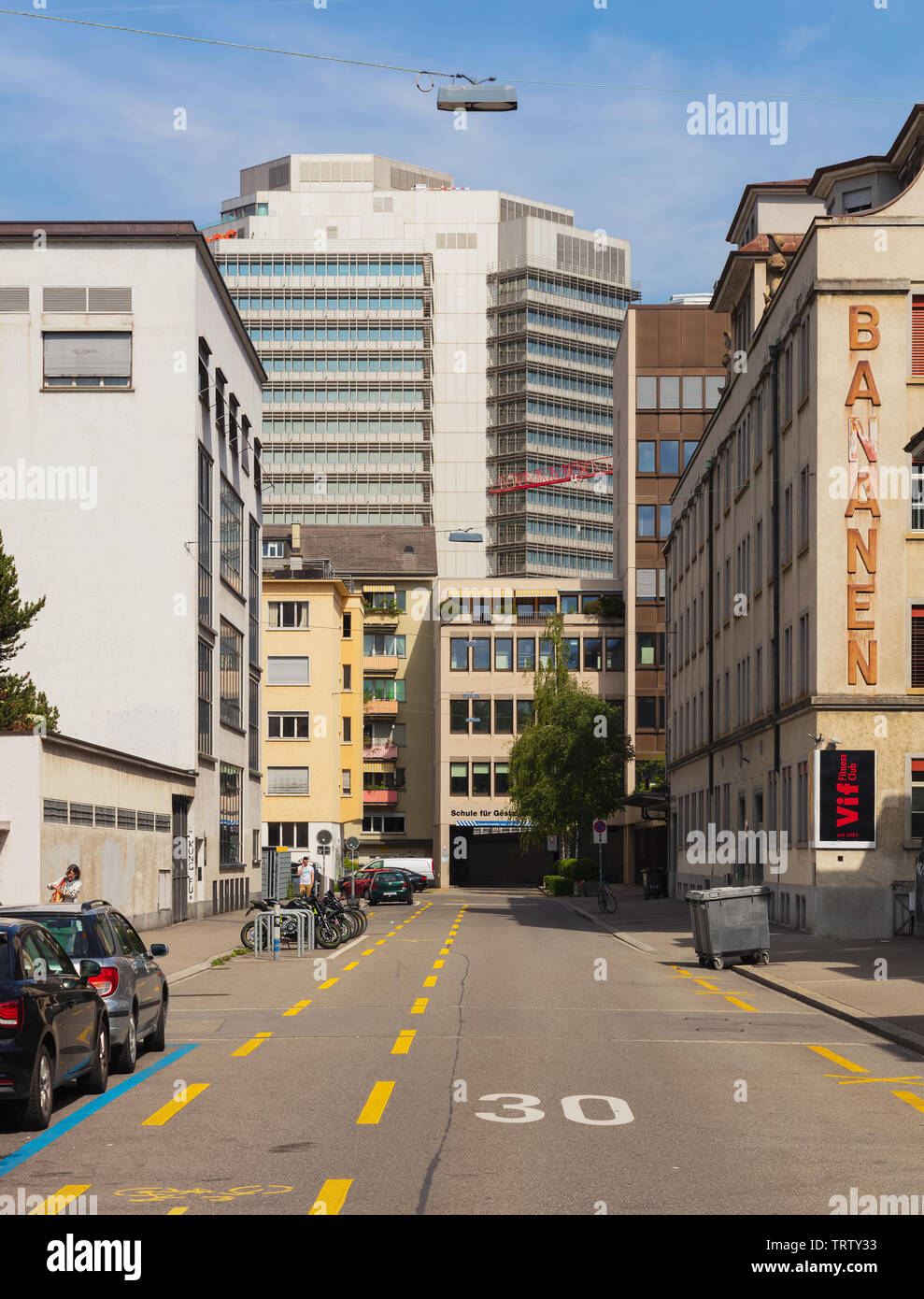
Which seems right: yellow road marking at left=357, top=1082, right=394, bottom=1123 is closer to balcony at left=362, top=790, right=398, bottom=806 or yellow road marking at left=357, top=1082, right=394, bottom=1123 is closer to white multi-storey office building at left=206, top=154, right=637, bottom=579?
balcony at left=362, top=790, right=398, bottom=806

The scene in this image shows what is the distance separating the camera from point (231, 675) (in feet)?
171

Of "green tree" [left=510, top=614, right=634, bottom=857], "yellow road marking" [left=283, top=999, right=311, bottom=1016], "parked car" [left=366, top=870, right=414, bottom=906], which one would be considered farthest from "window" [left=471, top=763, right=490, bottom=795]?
"yellow road marking" [left=283, top=999, right=311, bottom=1016]

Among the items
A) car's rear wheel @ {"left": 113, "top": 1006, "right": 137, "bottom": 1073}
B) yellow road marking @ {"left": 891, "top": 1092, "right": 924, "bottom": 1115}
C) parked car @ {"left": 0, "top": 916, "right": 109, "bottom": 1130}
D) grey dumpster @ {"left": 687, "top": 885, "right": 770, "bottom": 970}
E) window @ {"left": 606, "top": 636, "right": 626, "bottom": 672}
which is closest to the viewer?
parked car @ {"left": 0, "top": 916, "right": 109, "bottom": 1130}

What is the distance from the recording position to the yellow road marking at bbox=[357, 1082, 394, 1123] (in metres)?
10.9

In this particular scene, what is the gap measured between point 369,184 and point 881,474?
392 ft

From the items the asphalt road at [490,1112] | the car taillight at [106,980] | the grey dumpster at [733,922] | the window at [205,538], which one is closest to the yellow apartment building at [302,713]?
the window at [205,538]

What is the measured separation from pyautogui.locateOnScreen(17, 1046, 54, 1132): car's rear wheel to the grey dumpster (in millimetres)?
16102

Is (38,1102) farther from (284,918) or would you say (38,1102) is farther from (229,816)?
(229,816)

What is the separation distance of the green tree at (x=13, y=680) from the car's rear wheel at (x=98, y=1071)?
23.6 meters

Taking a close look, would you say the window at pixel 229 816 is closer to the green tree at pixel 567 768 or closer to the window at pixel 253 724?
the window at pixel 253 724

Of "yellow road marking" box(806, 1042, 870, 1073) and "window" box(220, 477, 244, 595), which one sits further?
"window" box(220, 477, 244, 595)

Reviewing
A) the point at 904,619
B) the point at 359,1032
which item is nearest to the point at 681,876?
the point at 904,619

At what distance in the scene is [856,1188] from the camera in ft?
27.6

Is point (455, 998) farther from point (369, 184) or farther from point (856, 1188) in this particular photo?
point (369, 184)
